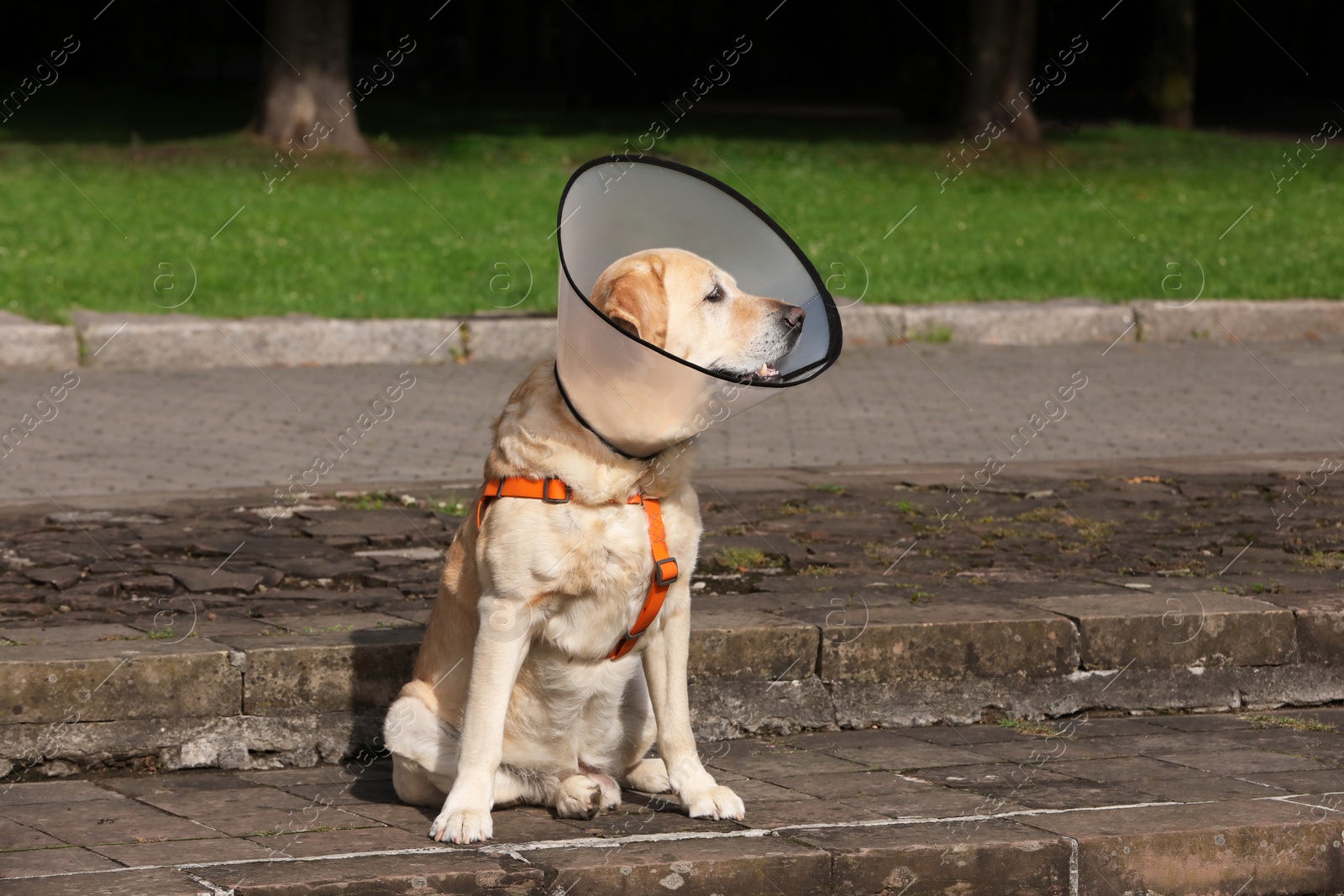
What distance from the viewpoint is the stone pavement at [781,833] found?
12.3 feet

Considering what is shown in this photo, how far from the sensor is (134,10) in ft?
106

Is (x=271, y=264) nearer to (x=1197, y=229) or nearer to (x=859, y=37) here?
(x=1197, y=229)

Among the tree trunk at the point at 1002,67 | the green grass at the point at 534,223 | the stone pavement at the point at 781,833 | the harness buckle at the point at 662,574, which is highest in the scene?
the tree trunk at the point at 1002,67

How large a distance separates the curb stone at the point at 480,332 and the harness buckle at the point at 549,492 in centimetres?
646

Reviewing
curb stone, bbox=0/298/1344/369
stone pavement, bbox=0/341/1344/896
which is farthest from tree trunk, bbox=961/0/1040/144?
stone pavement, bbox=0/341/1344/896

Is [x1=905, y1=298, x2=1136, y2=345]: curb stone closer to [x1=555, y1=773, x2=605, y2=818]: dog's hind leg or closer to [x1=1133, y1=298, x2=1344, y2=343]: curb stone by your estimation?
[x1=1133, y1=298, x2=1344, y2=343]: curb stone

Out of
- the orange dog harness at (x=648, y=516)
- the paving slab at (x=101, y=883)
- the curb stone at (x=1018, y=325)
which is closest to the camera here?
the paving slab at (x=101, y=883)

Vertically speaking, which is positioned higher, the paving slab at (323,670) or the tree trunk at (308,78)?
the tree trunk at (308,78)

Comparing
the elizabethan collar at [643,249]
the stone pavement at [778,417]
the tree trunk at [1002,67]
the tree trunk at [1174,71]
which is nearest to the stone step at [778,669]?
the elizabethan collar at [643,249]

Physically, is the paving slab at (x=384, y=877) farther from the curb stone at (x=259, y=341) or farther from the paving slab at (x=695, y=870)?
the curb stone at (x=259, y=341)

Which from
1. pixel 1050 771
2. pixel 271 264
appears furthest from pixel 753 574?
pixel 271 264

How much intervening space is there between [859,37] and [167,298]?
29778mm

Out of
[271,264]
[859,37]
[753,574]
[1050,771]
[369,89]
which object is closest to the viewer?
[1050,771]

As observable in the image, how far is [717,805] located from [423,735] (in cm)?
73
